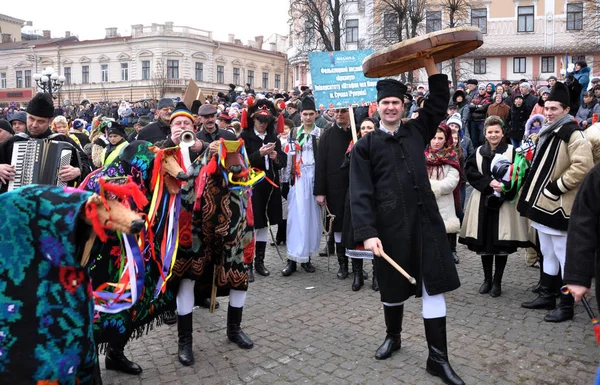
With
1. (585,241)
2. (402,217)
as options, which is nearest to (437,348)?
(402,217)

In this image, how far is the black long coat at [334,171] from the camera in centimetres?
688

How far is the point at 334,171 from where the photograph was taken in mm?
6887

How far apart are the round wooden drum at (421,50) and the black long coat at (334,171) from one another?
2578mm

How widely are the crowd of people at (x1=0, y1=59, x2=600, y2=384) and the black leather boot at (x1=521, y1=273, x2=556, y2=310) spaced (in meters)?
0.01

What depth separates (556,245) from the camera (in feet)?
17.2

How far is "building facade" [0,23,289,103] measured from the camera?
57938 mm

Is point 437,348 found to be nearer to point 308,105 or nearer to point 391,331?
point 391,331

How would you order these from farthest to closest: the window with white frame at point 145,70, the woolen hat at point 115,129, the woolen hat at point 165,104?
the window with white frame at point 145,70 < the woolen hat at point 115,129 < the woolen hat at point 165,104

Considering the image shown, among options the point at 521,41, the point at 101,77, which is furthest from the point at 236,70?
the point at 521,41

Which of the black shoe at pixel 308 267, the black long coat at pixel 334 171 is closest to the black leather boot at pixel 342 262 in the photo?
the black long coat at pixel 334 171

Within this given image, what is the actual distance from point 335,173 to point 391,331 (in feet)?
9.34

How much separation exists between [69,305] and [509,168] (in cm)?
492

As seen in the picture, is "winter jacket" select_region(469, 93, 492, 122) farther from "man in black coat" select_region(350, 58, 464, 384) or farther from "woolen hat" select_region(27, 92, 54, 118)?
"woolen hat" select_region(27, 92, 54, 118)

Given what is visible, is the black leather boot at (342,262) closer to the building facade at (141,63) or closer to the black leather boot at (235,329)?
the black leather boot at (235,329)
